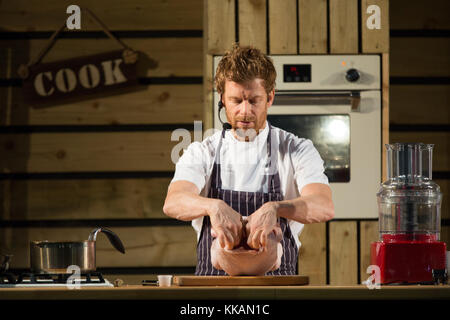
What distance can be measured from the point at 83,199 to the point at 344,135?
72.7 inches

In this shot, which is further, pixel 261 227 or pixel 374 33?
pixel 374 33

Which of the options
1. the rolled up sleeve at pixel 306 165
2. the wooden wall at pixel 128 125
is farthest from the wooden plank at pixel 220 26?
the rolled up sleeve at pixel 306 165

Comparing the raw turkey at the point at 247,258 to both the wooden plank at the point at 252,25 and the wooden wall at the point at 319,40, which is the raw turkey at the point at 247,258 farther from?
the wooden plank at the point at 252,25

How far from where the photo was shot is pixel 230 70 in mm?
2705

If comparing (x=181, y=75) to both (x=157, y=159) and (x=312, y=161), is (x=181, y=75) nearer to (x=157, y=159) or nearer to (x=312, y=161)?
(x=157, y=159)

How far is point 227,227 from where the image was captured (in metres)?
2.21

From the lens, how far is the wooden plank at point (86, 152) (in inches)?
185

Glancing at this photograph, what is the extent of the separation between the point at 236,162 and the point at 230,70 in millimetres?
375

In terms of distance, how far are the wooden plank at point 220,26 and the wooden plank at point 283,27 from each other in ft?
0.67

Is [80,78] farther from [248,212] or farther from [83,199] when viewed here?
[248,212]

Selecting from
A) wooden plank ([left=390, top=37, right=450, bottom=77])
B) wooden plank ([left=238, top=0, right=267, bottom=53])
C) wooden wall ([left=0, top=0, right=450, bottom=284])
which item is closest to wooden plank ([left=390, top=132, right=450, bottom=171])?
wooden wall ([left=0, top=0, right=450, bottom=284])

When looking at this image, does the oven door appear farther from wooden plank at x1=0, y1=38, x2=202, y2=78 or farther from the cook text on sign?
the cook text on sign

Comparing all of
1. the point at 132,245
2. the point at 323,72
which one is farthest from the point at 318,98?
the point at 132,245

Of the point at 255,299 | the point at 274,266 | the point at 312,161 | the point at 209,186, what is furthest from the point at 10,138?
the point at 255,299
